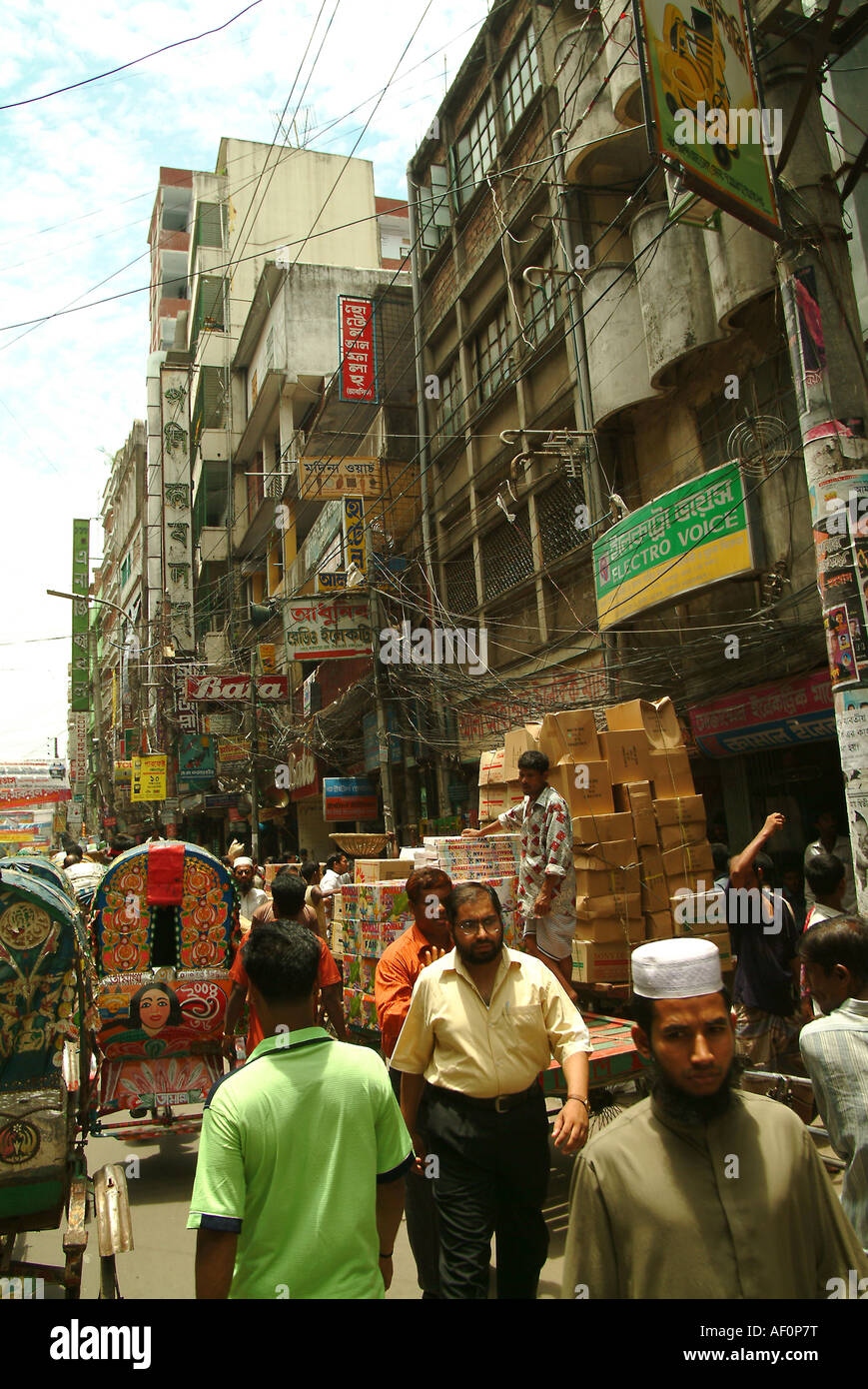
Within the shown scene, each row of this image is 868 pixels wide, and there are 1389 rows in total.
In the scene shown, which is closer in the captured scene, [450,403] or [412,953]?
[412,953]

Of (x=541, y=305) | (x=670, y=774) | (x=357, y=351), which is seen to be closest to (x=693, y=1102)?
(x=670, y=774)

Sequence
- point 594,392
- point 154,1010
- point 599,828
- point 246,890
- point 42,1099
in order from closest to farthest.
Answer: point 42,1099, point 154,1010, point 599,828, point 246,890, point 594,392

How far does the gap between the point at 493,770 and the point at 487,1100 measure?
5.39 metres

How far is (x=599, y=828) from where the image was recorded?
6797mm

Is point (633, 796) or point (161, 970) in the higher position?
point (633, 796)

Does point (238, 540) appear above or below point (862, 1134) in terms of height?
above

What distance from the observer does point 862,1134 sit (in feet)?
8.43

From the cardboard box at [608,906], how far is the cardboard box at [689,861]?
16.8 inches

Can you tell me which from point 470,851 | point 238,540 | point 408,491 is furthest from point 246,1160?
point 238,540

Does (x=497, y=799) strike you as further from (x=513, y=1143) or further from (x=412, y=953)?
(x=513, y=1143)

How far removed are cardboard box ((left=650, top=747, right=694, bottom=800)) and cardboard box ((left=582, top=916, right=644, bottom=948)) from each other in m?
1.02

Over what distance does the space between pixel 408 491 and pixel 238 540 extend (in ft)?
69.7

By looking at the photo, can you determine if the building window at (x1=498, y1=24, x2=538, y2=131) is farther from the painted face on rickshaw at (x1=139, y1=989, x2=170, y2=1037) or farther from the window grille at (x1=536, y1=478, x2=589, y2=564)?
the painted face on rickshaw at (x1=139, y1=989, x2=170, y2=1037)
